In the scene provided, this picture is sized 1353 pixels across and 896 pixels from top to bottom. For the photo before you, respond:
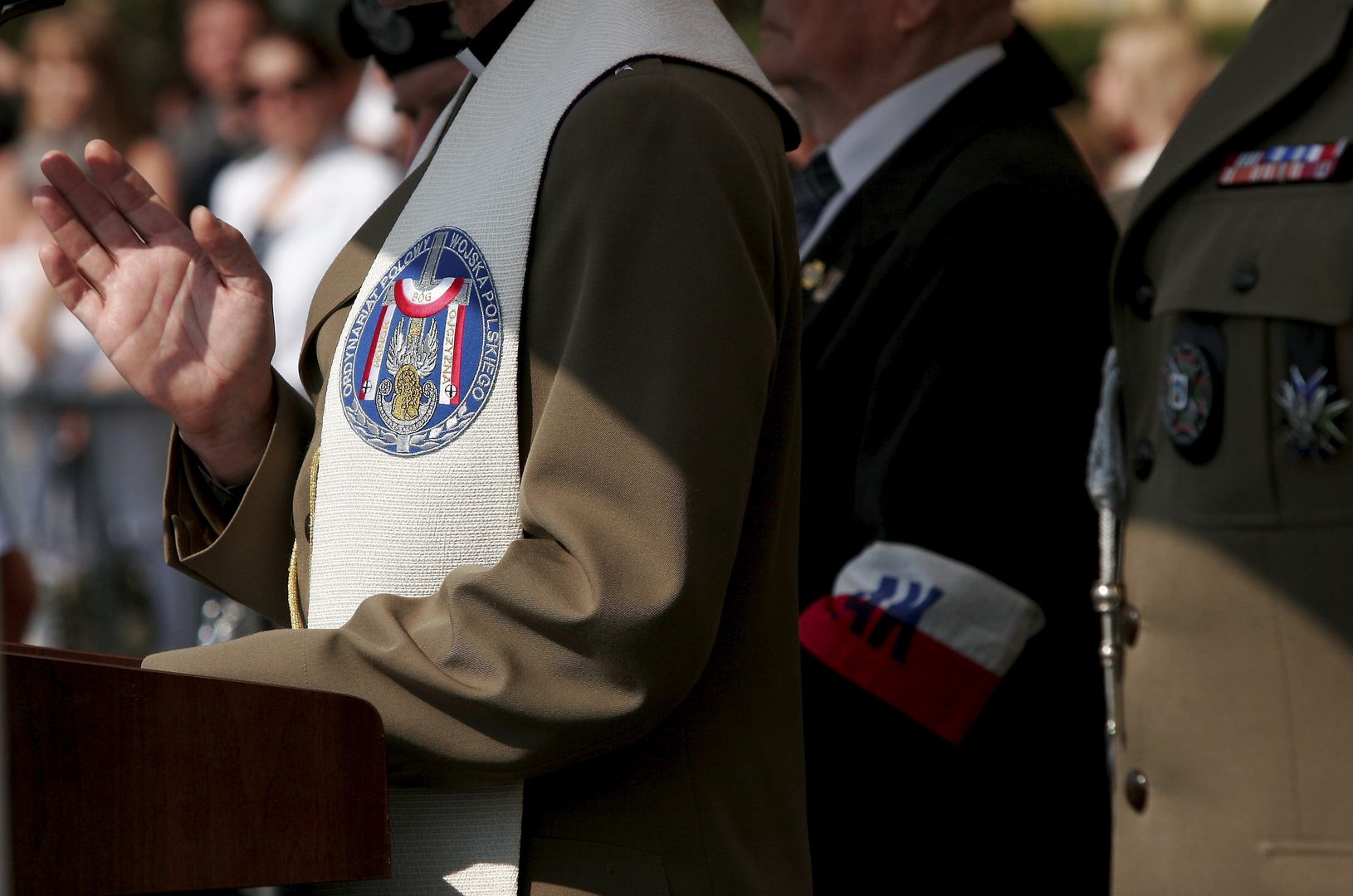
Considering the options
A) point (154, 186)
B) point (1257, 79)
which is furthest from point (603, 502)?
point (154, 186)

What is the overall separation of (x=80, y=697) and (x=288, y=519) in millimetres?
753

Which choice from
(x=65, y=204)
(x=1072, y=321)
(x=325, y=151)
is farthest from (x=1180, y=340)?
(x=325, y=151)

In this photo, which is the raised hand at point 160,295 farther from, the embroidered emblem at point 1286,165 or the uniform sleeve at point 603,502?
the embroidered emblem at point 1286,165

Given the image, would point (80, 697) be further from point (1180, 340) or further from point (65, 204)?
point (1180, 340)

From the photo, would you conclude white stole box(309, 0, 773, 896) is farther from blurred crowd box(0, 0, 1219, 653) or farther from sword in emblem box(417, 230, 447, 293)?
blurred crowd box(0, 0, 1219, 653)

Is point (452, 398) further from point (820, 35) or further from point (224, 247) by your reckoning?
point (820, 35)

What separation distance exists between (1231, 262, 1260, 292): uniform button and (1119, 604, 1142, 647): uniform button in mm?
463

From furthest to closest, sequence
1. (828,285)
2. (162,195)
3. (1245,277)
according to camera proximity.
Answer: (162,195) < (828,285) < (1245,277)

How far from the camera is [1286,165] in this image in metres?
2.06

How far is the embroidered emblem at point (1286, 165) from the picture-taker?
2000 mm

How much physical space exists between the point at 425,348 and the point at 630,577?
0.30m

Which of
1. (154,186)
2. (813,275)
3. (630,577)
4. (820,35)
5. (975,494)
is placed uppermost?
(154,186)

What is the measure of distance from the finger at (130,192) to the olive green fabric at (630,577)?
0.51m

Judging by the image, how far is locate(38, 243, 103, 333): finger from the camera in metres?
1.86
